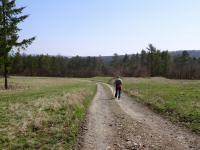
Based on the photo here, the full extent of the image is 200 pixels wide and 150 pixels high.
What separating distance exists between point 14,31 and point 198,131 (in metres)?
35.0

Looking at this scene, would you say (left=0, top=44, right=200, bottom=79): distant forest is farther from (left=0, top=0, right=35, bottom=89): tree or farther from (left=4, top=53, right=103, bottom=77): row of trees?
(left=0, top=0, right=35, bottom=89): tree

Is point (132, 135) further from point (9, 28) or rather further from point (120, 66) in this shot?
point (120, 66)

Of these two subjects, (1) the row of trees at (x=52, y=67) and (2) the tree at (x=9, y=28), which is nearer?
(2) the tree at (x=9, y=28)

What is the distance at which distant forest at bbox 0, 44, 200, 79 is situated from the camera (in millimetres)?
124688

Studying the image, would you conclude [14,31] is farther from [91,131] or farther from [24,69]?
[24,69]

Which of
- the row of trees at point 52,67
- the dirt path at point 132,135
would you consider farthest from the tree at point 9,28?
the row of trees at point 52,67

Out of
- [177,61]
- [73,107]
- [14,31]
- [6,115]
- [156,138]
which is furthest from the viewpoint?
[177,61]

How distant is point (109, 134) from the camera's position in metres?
11.6

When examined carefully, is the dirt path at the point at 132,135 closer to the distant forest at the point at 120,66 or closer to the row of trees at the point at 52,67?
the distant forest at the point at 120,66

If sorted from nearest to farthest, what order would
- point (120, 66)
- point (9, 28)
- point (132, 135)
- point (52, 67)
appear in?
point (132, 135)
point (9, 28)
point (52, 67)
point (120, 66)

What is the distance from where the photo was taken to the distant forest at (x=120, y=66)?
125 metres

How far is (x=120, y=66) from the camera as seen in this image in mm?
147750

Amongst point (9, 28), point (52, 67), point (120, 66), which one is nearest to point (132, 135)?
point (9, 28)

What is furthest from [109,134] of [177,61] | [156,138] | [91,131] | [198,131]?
[177,61]
